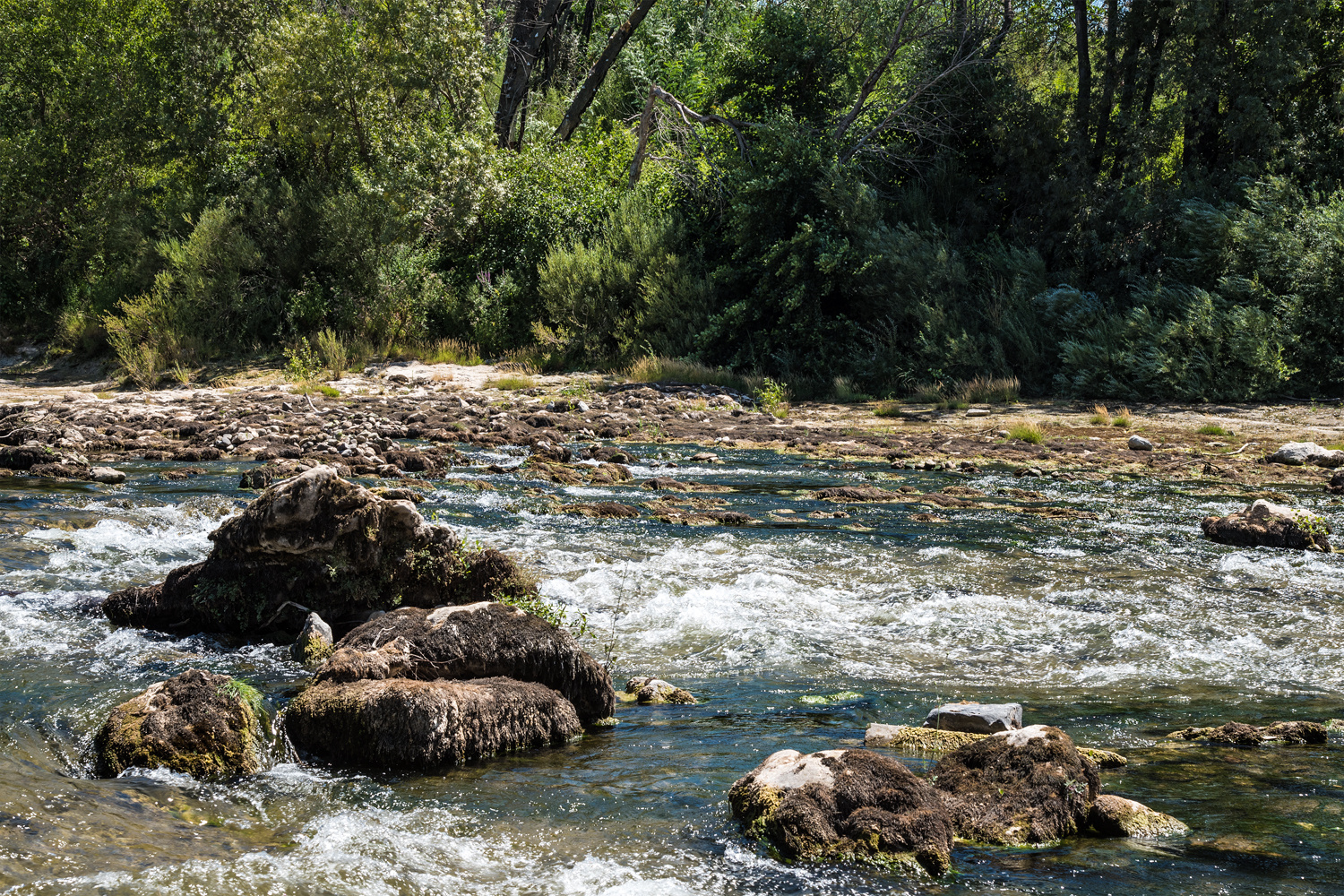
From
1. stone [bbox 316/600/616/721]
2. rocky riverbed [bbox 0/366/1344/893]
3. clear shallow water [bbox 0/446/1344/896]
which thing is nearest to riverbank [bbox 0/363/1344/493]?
rocky riverbed [bbox 0/366/1344/893]

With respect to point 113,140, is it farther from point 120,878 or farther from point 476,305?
point 120,878

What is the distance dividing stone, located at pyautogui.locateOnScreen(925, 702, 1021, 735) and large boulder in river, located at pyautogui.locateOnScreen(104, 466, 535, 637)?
107 inches

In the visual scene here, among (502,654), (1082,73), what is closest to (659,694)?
(502,654)

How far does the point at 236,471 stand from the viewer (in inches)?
463

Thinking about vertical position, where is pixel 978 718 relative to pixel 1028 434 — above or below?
below

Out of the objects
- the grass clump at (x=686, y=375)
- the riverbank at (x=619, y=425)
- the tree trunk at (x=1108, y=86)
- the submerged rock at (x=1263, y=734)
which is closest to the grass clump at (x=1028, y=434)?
the riverbank at (x=619, y=425)

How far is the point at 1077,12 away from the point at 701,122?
30.1 ft

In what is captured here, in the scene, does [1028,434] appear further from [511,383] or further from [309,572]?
[309,572]

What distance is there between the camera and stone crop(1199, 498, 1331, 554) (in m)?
9.09

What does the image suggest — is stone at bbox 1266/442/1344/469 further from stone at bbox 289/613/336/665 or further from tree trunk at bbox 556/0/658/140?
tree trunk at bbox 556/0/658/140

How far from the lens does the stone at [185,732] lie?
4.11 m

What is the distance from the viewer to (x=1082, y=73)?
23.8m

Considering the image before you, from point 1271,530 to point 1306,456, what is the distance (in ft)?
18.8

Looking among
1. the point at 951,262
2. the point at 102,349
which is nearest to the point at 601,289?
the point at 951,262
